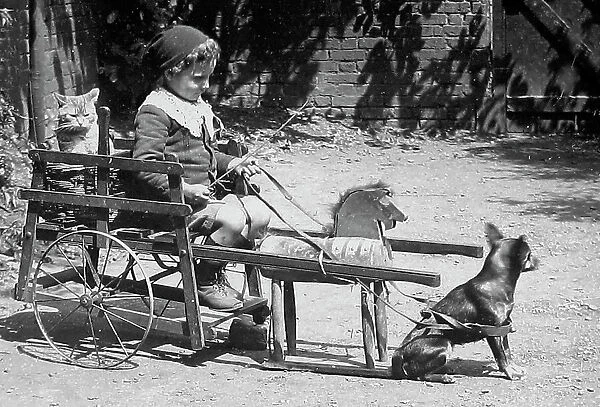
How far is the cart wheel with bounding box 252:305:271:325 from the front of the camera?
18.4 ft

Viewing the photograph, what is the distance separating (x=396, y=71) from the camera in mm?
11578

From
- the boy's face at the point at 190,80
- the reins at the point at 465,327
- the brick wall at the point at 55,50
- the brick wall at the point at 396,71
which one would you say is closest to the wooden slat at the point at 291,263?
the reins at the point at 465,327

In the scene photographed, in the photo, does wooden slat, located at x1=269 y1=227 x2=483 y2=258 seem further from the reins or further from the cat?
the cat

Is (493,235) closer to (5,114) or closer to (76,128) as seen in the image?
(76,128)

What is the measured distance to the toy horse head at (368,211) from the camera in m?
5.21

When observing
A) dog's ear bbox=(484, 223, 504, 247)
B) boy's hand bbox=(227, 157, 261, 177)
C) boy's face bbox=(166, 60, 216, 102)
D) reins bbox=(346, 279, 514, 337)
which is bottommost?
reins bbox=(346, 279, 514, 337)

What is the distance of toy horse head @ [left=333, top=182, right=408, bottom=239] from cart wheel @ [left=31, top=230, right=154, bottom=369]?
3.28 feet

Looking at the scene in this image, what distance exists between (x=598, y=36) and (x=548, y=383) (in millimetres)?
7274

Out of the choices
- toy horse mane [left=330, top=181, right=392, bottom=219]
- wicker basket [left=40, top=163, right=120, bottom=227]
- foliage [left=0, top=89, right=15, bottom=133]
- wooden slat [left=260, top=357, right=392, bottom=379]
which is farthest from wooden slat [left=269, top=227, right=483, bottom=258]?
foliage [left=0, top=89, right=15, bottom=133]

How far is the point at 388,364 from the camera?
5289 mm

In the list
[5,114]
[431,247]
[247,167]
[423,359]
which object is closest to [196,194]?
[247,167]

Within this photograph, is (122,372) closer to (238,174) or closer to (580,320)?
(238,174)

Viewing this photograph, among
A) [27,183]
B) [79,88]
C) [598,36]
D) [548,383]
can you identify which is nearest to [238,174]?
[548,383]

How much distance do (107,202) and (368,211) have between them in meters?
1.24
